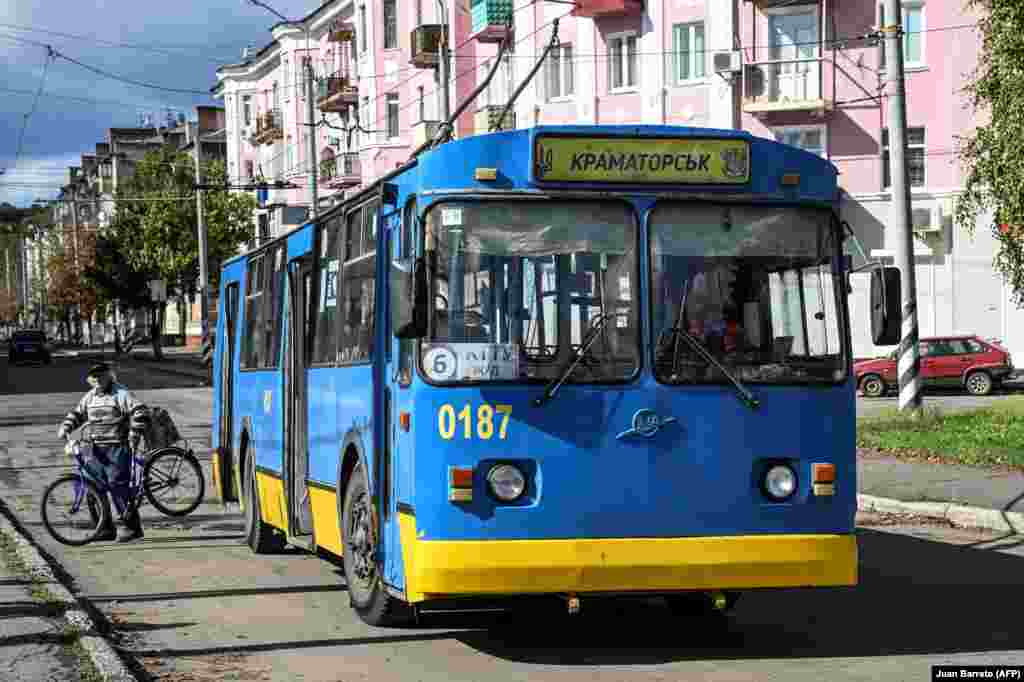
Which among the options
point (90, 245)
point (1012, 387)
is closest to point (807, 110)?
point (1012, 387)

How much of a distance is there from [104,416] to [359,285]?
20.0 feet

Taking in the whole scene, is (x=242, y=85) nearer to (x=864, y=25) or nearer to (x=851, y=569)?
(x=864, y=25)

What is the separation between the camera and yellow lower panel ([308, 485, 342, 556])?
35.0ft

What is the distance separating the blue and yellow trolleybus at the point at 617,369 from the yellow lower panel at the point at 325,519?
1459 mm

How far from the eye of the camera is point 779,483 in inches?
349

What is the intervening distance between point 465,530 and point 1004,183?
1687 centimetres

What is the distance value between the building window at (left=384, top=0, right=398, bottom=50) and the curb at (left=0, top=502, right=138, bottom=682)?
53217mm

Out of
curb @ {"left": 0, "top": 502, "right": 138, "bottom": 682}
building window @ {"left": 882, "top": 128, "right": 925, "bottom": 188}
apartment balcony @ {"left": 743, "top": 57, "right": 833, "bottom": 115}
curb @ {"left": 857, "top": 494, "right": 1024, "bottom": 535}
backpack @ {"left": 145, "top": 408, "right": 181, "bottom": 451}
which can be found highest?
apartment balcony @ {"left": 743, "top": 57, "right": 833, "bottom": 115}

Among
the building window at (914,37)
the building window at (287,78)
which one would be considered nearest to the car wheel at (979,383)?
the building window at (914,37)

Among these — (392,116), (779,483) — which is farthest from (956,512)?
(392,116)

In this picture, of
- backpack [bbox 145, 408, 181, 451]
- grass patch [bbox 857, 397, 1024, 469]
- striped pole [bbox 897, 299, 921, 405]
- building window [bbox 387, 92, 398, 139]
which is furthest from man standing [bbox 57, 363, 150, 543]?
building window [bbox 387, 92, 398, 139]

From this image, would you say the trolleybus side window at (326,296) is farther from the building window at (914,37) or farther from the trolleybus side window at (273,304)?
the building window at (914,37)

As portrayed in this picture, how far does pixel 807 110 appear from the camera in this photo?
4641 centimetres

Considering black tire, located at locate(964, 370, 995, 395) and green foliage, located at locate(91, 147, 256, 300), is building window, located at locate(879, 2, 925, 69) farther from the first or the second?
green foliage, located at locate(91, 147, 256, 300)
